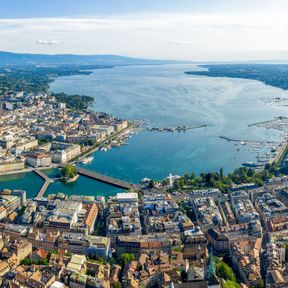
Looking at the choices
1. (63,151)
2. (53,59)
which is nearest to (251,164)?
(63,151)

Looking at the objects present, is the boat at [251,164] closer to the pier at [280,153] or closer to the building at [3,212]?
the pier at [280,153]

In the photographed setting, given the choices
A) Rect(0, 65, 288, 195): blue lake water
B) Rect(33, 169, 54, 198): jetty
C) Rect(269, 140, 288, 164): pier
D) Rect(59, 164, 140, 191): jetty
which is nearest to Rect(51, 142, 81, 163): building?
Rect(0, 65, 288, 195): blue lake water

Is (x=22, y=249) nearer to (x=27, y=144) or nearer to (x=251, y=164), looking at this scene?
(x=251, y=164)

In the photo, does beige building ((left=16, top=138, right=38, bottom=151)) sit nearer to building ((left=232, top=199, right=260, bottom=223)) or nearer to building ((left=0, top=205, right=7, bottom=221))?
building ((left=0, top=205, right=7, bottom=221))

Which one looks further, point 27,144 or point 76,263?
point 27,144

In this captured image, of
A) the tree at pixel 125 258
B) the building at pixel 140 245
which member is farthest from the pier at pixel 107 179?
the tree at pixel 125 258

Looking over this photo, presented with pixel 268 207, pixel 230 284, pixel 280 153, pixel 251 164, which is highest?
pixel 230 284

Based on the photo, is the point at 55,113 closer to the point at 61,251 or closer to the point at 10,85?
the point at 10,85
